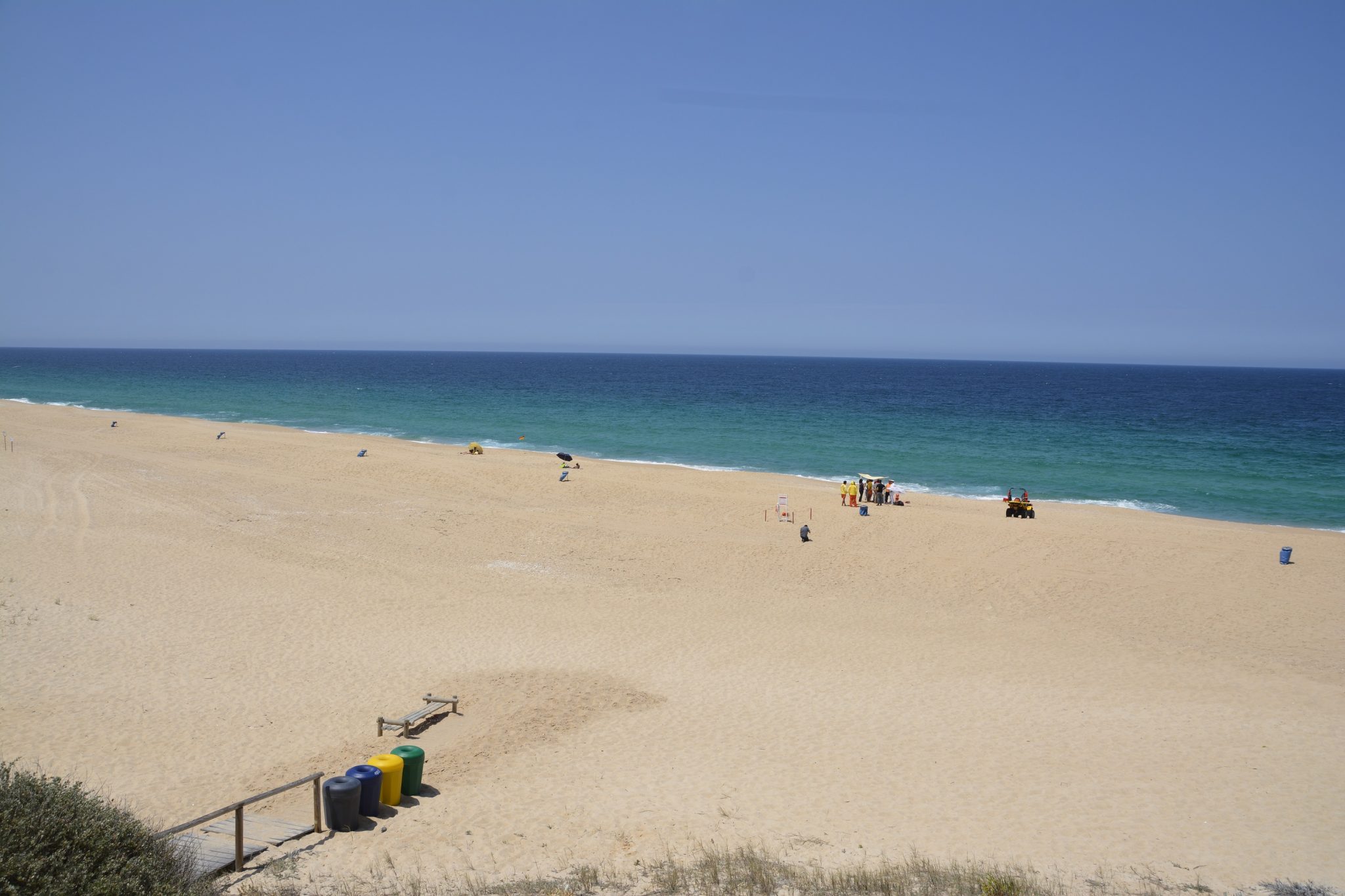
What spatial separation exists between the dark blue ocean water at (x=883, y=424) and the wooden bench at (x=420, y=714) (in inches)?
1074

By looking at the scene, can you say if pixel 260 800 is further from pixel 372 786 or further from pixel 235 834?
pixel 372 786

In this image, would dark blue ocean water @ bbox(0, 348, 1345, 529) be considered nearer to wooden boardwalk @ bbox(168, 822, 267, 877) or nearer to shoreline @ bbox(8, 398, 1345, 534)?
shoreline @ bbox(8, 398, 1345, 534)

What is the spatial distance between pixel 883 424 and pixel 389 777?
53755 mm

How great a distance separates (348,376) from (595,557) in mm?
109856

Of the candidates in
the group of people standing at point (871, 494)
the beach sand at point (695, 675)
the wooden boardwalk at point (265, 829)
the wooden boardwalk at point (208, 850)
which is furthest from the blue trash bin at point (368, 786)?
the group of people standing at point (871, 494)

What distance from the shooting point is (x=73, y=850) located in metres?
6.17

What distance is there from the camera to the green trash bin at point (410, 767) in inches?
388

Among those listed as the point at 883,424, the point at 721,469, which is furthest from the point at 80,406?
the point at 883,424

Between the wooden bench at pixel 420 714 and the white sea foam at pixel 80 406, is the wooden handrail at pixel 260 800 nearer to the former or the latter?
the wooden bench at pixel 420 714

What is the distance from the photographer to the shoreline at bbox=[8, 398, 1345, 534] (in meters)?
31.0

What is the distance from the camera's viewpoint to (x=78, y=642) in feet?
47.3

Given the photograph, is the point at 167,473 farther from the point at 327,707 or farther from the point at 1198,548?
the point at 1198,548

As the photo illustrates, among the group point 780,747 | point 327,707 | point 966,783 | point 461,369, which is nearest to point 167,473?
point 327,707

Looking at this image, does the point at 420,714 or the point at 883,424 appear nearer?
the point at 420,714
